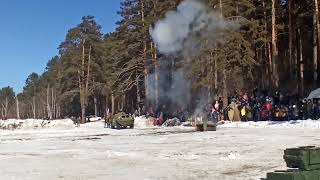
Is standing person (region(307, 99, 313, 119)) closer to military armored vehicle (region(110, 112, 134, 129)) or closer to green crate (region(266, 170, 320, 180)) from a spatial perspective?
military armored vehicle (region(110, 112, 134, 129))

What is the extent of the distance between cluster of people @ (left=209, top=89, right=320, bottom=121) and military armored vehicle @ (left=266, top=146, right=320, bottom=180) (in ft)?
74.0

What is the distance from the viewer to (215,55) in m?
42.1

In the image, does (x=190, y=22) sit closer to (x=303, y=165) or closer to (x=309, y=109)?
(x=309, y=109)

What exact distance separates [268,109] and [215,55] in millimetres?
9680

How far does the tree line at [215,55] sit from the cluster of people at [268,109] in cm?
286

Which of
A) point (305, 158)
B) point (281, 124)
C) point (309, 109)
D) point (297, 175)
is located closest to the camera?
point (297, 175)

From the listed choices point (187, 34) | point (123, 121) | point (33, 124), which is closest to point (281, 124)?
point (187, 34)

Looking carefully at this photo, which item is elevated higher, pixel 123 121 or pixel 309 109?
pixel 309 109

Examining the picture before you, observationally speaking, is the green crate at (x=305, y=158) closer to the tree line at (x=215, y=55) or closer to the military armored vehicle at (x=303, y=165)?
the military armored vehicle at (x=303, y=165)

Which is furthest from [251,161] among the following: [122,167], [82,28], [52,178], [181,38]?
[82,28]

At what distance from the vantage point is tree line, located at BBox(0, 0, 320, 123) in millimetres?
42406

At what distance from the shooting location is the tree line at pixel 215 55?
139 feet

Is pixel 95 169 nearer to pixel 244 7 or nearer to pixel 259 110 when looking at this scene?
pixel 259 110

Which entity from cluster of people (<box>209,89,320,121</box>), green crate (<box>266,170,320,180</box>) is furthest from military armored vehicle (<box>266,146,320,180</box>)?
cluster of people (<box>209,89,320,121</box>)
